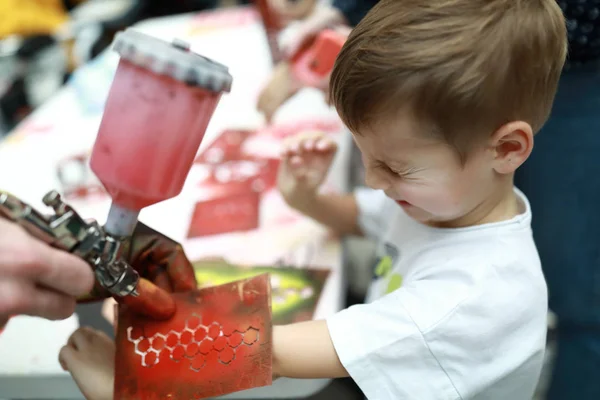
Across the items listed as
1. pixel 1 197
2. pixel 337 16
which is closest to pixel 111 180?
pixel 1 197

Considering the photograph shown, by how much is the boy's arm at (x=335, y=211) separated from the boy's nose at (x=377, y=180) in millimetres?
174

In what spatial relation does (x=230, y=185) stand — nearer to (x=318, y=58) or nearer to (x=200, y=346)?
(x=318, y=58)

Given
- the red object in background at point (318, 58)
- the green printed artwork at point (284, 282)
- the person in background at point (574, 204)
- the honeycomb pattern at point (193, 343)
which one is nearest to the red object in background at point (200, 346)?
the honeycomb pattern at point (193, 343)

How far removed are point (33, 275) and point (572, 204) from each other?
705 millimetres

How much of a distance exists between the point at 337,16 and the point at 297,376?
21.3 inches

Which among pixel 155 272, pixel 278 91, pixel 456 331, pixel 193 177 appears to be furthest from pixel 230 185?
pixel 456 331

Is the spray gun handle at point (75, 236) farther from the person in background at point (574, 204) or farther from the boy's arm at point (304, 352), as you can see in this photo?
the person in background at point (574, 204)

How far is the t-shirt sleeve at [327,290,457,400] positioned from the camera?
1.48ft

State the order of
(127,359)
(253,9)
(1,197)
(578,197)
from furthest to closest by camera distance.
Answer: (253,9)
(578,197)
(127,359)
(1,197)

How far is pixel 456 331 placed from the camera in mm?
449

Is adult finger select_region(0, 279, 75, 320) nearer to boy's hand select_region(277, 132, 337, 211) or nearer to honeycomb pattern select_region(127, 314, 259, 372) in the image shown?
honeycomb pattern select_region(127, 314, 259, 372)

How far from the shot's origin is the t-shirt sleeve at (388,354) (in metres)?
0.45

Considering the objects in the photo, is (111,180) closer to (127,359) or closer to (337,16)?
(127,359)

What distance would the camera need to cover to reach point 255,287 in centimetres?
46
